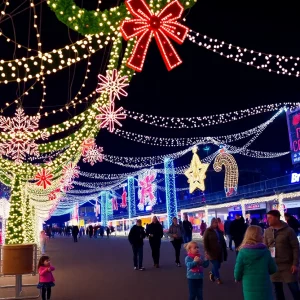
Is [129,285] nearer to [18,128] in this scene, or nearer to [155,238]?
[155,238]

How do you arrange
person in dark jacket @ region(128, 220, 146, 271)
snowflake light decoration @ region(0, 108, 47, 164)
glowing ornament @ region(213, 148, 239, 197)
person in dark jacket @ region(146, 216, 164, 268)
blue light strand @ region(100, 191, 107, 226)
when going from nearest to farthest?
snowflake light decoration @ region(0, 108, 47, 164)
person in dark jacket @ region(128, 220, 146, 271)
person in dark jacket @ region(146, 216, 164, 268)
glowing ornament @ region(213, 148, 239, 197)
blue light strand @ region(100, 191, 107, 226)

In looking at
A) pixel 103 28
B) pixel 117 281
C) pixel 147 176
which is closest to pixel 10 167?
pixel 117 281

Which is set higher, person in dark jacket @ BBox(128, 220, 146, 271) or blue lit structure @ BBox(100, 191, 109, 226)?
blue lit structure @ BBox(100, 191, 109, 226)

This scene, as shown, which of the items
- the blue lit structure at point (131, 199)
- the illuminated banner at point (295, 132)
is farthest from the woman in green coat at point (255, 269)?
the blue lit structure at point (131, 199)

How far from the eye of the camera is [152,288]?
8.93m

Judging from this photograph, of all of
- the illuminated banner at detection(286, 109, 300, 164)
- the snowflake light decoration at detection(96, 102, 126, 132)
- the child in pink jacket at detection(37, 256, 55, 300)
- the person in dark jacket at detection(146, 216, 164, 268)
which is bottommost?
the child in pink jacket at detection(37, 256, 55, 300)

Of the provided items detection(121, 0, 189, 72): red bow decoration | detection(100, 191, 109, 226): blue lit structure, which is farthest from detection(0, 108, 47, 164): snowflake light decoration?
detection(100, 191, 109, 226): blue lit structure

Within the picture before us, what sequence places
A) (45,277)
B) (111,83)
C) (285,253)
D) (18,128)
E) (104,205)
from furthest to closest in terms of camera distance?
(104,205) < (18,128) < (111,83) < (45,277) < (285,253)

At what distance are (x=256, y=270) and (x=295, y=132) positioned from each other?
88.4 feet

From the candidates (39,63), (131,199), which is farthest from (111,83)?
(131,199)

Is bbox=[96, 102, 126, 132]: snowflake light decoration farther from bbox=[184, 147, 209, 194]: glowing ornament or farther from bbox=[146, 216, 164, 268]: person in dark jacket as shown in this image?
bbox=[184, 147, 209, 194]: glowing ornament

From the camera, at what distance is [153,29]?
17.6 feet

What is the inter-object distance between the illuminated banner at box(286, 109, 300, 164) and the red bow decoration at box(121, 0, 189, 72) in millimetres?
25704

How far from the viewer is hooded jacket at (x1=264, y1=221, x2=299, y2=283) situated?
568 cm
